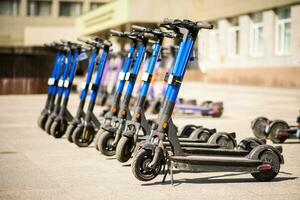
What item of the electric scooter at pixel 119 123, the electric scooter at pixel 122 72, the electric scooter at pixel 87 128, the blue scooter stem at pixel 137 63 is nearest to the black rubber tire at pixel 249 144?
the electric scooter at pixel 119 123

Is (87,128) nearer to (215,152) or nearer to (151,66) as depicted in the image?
(151,66)

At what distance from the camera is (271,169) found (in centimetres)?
874

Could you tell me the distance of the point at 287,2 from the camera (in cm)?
3719

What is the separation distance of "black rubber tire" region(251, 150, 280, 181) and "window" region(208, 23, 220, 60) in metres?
38.6

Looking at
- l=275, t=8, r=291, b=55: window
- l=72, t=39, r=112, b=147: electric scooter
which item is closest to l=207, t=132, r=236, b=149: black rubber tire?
l=72, t=39, r=112, b=147: electric scooter

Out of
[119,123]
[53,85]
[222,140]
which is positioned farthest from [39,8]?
[222,140]

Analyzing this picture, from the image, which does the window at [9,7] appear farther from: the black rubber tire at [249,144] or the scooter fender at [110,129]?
the black rubber tire at [249,144]

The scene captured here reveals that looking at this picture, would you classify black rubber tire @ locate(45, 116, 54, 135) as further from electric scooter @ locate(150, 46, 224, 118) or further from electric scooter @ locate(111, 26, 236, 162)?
electric scooter @ locate(150, 46, 224, 118)

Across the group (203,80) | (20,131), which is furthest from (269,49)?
(20,131)

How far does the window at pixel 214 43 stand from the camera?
156 feet

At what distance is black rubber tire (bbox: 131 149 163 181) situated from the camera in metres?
8.31

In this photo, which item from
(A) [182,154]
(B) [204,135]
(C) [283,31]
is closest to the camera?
(A) [182,154]

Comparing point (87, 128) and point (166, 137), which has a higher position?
point (166, 137)

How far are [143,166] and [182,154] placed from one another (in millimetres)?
498
